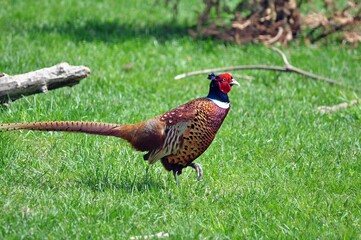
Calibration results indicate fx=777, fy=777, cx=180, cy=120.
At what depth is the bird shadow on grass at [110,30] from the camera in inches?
399

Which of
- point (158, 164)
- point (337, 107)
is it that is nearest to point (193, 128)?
point (158, 164)

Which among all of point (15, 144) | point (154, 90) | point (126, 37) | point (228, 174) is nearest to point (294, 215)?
point (228, 174)

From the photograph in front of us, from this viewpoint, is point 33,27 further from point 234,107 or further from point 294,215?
point 294,215

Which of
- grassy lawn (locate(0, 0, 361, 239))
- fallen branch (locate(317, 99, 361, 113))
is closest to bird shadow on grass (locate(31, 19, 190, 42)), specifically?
grassy lawn (locate(0, 0, 361, 239))

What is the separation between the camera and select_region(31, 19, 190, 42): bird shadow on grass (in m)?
10.1

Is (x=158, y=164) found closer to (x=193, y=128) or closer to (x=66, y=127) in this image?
A: (x=193, y=128)

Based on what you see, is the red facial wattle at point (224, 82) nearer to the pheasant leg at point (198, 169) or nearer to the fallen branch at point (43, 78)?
the pheasant leg at point (198, 169)

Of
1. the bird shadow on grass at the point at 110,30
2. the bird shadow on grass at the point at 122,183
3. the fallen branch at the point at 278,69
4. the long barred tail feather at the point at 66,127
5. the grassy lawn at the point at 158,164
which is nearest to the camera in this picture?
the grassy lawn at the point at 158,164

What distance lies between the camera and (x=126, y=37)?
404 inches

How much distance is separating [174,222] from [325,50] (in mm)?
5953

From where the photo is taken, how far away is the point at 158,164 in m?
6.32

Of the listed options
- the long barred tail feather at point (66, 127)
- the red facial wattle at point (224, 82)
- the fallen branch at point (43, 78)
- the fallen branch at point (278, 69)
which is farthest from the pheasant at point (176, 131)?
the fallen branch at point (278, 69)

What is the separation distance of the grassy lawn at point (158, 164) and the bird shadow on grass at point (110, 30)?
29mm

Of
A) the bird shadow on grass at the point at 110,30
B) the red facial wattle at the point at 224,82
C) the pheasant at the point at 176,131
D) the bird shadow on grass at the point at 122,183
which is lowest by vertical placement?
the bird shadow on grass at the point at 110,30
